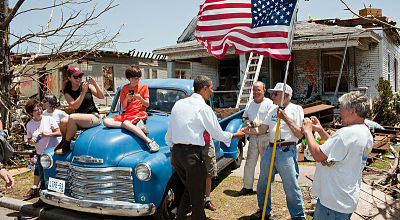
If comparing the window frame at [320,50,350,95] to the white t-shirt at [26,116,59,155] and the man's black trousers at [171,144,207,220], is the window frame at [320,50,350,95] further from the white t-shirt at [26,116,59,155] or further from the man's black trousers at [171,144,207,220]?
the man's black trousers at [171,144,207,220]

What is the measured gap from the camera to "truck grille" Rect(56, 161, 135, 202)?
4.16 metres

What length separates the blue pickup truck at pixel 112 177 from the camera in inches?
161

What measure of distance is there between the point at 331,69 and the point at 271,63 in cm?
270

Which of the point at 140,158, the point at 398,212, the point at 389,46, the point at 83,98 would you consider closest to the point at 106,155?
the point at 140,158

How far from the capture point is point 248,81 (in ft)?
45.5

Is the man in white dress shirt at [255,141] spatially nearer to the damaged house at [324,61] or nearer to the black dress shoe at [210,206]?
the black dress shoe at [210,206]

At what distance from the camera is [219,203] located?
5359mm

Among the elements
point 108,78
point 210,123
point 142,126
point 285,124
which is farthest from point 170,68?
point 210,123

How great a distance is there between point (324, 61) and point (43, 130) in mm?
12367

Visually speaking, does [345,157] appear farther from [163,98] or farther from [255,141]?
[163,98]

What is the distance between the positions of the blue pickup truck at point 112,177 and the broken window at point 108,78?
1632 centimetres

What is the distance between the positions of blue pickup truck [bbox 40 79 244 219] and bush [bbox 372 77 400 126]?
10116mm

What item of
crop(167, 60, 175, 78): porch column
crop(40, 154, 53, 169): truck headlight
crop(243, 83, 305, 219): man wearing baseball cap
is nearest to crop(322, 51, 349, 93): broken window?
crop(167, 60, 175, 78): porch column

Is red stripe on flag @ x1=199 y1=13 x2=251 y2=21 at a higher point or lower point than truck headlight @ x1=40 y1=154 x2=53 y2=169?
A: higher
